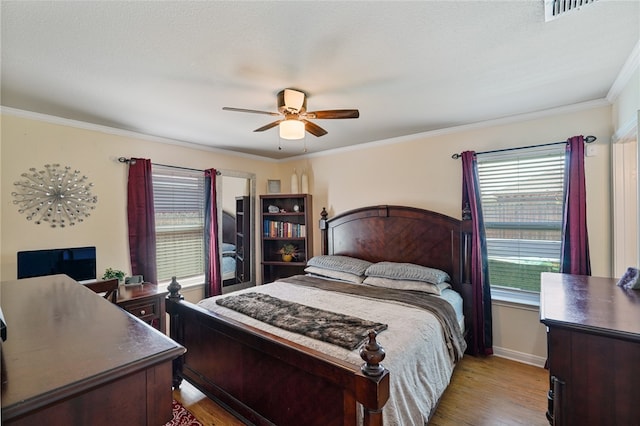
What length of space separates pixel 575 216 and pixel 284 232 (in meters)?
3.39

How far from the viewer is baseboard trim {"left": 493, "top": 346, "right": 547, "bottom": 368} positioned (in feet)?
8.99

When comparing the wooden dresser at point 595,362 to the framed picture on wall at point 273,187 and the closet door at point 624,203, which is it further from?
the framed picture on wall at point 273,187

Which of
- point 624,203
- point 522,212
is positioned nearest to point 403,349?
point 522,212

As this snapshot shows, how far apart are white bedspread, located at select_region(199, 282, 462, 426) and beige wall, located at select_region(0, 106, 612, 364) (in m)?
1.37

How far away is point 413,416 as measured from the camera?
1627 millimetres

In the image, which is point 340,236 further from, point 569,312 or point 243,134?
point 569,312

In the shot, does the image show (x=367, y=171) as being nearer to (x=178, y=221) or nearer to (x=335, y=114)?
(x=335, y=114)

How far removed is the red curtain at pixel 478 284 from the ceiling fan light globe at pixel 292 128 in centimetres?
188

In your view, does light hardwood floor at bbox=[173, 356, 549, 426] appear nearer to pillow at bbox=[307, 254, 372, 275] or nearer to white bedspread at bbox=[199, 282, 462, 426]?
white bedspread at bbox=[199, 282, 462, 426]

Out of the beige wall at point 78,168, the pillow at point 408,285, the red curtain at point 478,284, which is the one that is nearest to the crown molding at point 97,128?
the beige wall at point 78,168

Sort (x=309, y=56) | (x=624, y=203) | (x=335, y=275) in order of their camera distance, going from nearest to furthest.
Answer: (x=309, y=56) < (x=624, y=203) < (x=335, y=275)

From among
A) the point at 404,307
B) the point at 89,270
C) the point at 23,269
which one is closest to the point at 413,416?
the point at 404,307

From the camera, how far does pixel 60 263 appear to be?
2602mm

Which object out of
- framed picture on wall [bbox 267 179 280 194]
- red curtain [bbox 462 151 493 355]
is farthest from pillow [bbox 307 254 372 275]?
framed picture on wall [bbox 267 179 280 194]
